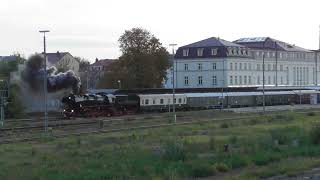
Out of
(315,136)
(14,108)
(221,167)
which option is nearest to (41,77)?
(14,108)

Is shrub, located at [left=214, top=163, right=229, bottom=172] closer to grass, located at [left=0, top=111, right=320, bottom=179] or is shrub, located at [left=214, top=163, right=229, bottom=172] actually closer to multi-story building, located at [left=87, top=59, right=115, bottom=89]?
grass, located at [left=0, top=111, right=320, bottom=179]

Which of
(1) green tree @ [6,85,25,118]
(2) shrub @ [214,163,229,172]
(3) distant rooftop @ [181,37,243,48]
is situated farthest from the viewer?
(3) distant rooftop @ [181,37,243,48]

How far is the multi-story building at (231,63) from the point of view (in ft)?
429

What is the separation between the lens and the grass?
21.1 metres

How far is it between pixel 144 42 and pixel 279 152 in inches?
3004

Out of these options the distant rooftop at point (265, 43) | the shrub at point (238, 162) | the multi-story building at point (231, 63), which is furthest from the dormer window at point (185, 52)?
Answer: the shrub at point (238, 162)

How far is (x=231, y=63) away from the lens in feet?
431

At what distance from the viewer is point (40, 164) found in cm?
2431

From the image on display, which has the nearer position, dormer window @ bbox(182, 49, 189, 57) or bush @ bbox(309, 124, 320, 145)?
bush @ bbox(309, 124, 320, 145)

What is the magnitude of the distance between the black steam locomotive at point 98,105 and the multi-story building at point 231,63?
58.5 metres

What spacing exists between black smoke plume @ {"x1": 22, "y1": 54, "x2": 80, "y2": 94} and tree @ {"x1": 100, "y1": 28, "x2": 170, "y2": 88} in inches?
1575

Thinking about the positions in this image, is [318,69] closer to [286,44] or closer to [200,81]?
[286,44]

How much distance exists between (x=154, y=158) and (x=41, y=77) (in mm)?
30855

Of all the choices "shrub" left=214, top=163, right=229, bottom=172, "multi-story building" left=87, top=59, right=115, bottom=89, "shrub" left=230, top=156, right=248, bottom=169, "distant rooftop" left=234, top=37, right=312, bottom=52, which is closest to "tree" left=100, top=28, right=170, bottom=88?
"multi-story building" left=87, top=59, right=115, bottom=89
